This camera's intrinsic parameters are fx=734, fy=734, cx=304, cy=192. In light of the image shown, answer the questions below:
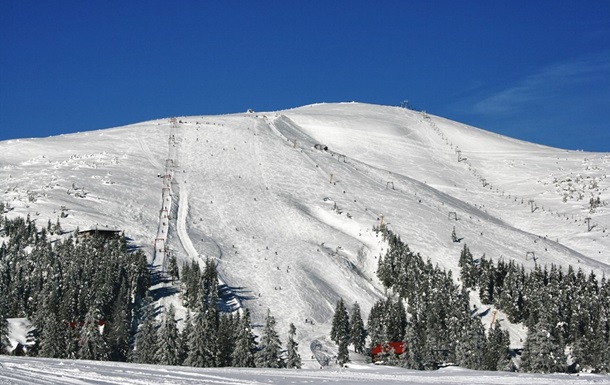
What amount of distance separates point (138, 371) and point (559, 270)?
6519cm

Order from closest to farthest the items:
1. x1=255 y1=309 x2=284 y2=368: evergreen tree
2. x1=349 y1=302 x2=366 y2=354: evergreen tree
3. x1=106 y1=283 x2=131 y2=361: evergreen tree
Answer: x1=255 y1=309 x2=284 y2=368: evergreen tree, x1=106 y1=283 x2=131 y2=361: evergreen tree, x1=349 y1=302 x2=366 y2=354: evergreen tree

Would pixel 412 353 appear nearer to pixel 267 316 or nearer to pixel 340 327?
pixel 267 316

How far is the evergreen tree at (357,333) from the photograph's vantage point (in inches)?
2539

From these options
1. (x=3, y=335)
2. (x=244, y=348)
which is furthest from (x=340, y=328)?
(x=3, y=335)

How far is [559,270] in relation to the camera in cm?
8206

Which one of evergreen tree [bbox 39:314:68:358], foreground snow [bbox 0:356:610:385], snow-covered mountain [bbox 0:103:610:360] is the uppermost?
snow-covered mountain [bbox 0:103:610:360]

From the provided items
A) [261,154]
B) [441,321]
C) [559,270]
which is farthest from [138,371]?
[261,154]

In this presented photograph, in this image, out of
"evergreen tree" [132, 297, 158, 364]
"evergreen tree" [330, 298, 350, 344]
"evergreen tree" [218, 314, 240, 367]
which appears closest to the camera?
"evergreen tree" [132, 297, 158, 364]

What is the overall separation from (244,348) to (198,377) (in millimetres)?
26950

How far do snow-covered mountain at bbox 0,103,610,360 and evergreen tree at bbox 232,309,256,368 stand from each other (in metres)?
12.0

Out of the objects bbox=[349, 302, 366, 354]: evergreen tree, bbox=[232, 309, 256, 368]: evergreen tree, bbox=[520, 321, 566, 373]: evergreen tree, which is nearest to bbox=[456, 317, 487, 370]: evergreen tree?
bbox=[520, 321, 566, 373]: evergreen tree

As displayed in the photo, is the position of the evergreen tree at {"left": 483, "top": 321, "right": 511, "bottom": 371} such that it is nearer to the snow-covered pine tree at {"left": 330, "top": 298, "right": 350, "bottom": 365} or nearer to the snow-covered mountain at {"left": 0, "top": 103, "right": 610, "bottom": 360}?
the snow-covered pine tree at {"left": 330, "top": 298, "right": 350, "bottom": 365}

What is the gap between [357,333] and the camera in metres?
65.1

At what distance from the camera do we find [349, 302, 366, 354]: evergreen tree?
64.5 meters
